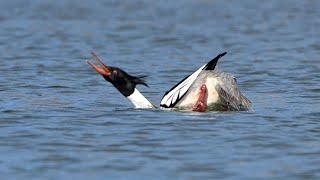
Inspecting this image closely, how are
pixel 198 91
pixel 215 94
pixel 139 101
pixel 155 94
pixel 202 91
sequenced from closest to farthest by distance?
1. pixel 202 91
2. pixel 198 91
3. pixel 215 94
4. pixel 139 101
5. pixel 155 94

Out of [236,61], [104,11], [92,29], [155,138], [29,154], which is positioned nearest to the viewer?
[29,154]

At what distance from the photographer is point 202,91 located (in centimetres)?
1375

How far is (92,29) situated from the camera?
27.7 meters

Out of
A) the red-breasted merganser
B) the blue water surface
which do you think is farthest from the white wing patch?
the blue water surface

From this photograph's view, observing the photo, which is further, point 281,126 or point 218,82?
point 218,82

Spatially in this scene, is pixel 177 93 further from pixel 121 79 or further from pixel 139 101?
pixel 121 79

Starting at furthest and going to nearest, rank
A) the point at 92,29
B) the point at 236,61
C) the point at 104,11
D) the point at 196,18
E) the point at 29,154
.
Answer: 1. the point at 104,11
2. the point at 196,18
3. the point at 92,29
4. the point at 236,61
5. the point at 29,154

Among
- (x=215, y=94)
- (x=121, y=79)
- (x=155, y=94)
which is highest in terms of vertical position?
(x=121, y=79)

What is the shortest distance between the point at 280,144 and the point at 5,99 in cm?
556

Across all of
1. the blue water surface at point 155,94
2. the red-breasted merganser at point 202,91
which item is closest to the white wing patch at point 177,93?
the red-breasted merganser at point 202,91

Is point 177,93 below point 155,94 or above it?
above

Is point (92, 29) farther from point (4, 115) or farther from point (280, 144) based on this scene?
point (280, 144)

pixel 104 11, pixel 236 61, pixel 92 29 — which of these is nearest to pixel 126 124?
pixel 236 61

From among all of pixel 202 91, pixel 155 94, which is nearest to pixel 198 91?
pixel 202 91
